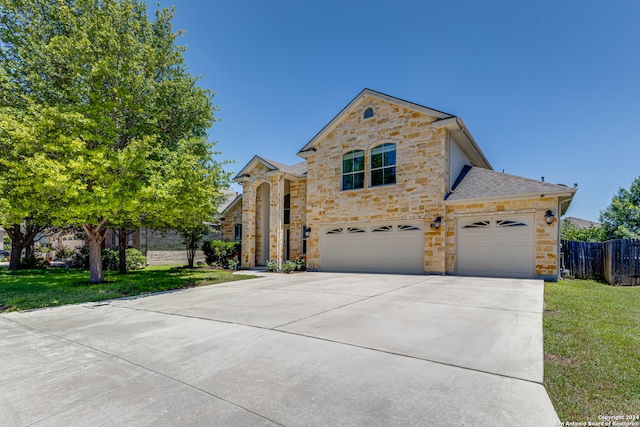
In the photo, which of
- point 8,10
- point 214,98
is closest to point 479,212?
point 214,98

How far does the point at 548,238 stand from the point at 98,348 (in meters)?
13.5

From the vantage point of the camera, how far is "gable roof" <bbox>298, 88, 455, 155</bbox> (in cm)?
1362

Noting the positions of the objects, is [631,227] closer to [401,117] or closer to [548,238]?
[548,238]

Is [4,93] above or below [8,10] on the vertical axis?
below

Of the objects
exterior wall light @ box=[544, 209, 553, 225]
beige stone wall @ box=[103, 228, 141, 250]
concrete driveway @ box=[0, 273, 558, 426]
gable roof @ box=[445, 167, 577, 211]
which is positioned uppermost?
gable roof @ box=[445, 167, 577, 211]

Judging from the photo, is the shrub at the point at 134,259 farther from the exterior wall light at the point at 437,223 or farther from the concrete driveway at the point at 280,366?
the exterior wall light at the point at 437,223

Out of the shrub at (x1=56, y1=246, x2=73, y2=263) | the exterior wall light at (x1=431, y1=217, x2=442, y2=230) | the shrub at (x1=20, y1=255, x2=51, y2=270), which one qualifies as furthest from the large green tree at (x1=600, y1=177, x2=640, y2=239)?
the shrub at (x1=20, y1=255, x2=51, y2=270)

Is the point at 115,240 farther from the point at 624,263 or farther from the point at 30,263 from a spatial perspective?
the point at 624,263

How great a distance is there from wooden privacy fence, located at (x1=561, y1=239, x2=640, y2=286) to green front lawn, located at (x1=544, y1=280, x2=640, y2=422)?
715 cm

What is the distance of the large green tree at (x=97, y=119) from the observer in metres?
9.05

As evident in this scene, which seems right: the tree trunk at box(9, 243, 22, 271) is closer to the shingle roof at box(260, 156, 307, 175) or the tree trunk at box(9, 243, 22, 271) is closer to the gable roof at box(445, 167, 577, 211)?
the shingle roof at box(260, 156, 307, 175)

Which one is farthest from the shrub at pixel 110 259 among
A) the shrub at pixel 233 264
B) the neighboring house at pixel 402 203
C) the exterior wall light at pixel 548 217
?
the exterior wall light at pixel 548 217

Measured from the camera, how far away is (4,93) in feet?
36.9

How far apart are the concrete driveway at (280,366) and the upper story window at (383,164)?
28.8ft
